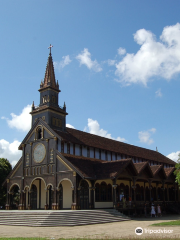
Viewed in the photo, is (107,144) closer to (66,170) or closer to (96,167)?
(96,167)

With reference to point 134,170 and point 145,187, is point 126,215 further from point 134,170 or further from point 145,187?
point 145,187

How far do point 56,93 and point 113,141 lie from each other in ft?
45.7

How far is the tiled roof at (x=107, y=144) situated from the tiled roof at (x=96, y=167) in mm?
2972

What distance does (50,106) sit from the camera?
41.6m

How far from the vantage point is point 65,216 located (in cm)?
2748

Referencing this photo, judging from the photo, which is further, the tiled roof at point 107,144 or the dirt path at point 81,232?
the tiled roof at point 107,144

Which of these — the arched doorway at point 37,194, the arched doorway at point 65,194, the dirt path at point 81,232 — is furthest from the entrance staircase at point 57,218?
the arched doorway at point 37,194

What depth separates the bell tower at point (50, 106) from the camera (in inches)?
1633

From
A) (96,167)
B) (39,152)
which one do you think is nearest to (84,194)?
(96,167)

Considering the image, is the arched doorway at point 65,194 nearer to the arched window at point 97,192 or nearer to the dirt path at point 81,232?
the arched window at point 97,192

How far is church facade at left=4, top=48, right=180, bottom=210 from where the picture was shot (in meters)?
35.6

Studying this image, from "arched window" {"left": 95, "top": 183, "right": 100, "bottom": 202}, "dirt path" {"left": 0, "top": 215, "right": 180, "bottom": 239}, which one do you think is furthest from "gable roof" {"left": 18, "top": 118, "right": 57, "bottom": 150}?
"dirt path" {"left": 0, "top": 215, "right": 180, "bottom": 239}

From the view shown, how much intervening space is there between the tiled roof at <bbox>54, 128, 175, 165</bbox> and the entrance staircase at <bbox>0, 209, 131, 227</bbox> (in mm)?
11687

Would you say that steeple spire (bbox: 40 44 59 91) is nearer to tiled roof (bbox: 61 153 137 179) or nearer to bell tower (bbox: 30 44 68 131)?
bell tower (bbox: 30 44 68 131)
